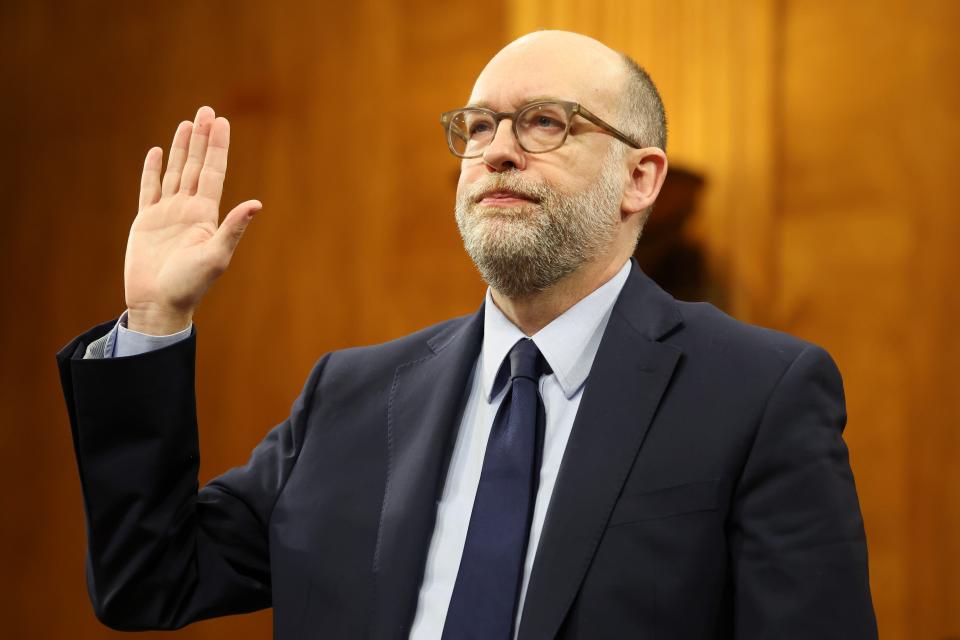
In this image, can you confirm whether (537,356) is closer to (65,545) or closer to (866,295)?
(866,295)

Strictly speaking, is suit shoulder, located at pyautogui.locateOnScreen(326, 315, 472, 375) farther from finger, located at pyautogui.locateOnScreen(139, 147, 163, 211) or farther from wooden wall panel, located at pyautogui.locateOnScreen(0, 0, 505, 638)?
wooden wall panel, located at pyautogui.locateOnScreen(0, 0, 505, 638)

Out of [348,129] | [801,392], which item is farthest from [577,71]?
[348,129]

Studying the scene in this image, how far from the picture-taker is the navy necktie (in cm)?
123

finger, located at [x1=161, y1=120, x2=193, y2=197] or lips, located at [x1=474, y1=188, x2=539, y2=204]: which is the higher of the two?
finger, located at [x1=161, y1=120, x2=193, y2=197]

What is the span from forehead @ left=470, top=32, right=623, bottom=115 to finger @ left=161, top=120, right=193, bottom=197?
39 centimetres

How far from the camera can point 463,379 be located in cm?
146

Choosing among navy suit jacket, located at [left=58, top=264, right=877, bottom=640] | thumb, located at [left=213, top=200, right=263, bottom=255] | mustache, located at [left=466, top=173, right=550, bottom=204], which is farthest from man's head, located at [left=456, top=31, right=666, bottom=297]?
thumb, located at [left=213, top=200, right=263, bottom=255]

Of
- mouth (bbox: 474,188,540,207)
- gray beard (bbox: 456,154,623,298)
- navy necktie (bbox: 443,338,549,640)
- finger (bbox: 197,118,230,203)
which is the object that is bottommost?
navy necktie (bbox: 443,338,549,640)

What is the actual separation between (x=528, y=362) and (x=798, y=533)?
15.7 inches

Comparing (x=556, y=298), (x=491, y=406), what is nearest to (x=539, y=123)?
(x=556, y=298)

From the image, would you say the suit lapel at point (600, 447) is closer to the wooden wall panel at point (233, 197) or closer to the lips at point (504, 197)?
the lips at point (504, 197)

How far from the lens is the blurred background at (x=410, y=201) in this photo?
191 cm

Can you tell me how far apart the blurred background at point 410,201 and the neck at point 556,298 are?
696 mm

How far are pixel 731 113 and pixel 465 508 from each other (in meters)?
1.13
